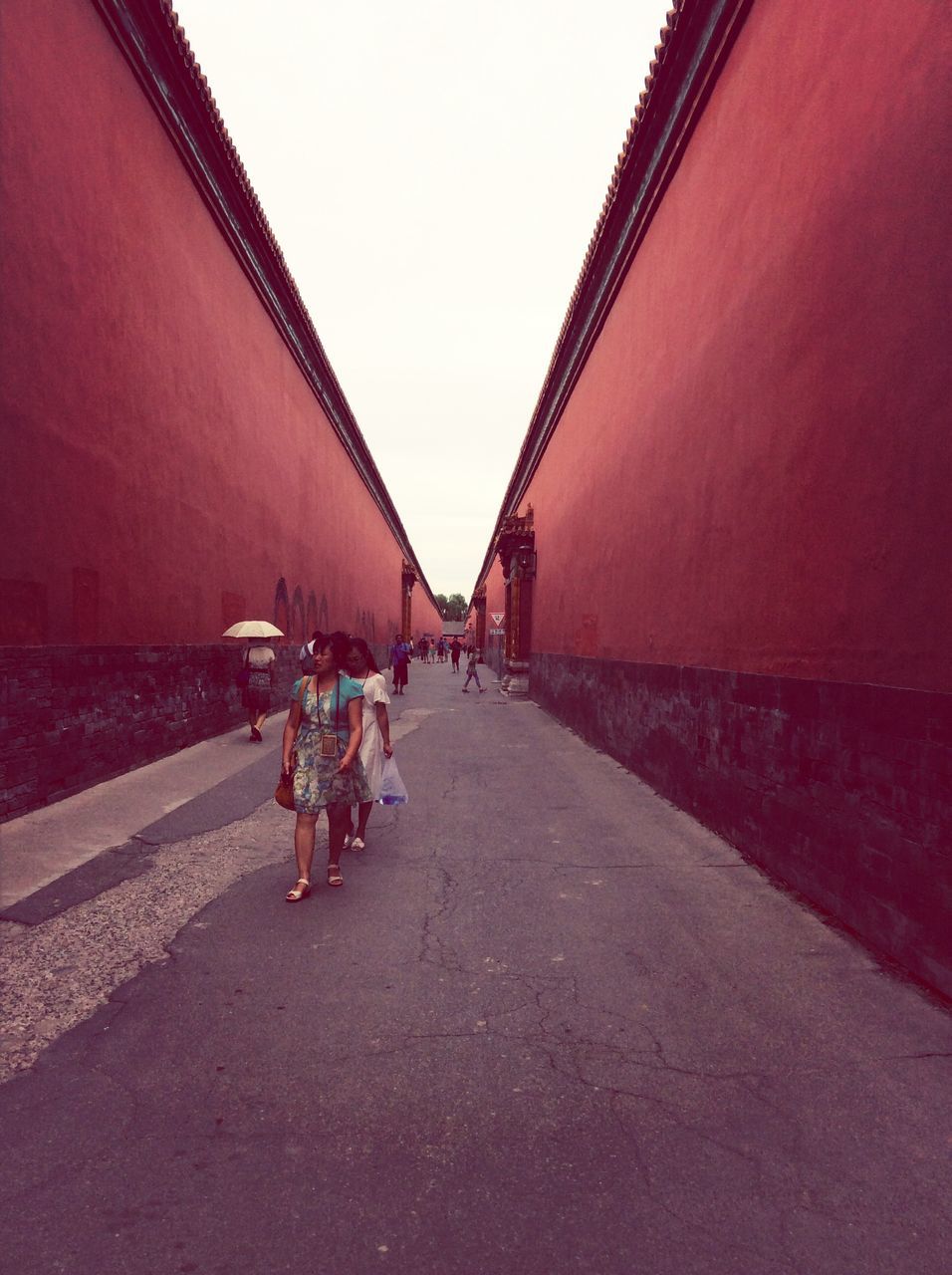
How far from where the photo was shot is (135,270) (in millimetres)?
8570

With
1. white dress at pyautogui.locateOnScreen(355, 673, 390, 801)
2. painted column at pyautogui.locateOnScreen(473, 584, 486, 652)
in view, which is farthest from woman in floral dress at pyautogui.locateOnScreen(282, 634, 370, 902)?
painted column at pyautogui.locateOnScreen(473, 584, 486, 652)

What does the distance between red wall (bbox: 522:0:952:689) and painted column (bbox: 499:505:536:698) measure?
1349 centimetres

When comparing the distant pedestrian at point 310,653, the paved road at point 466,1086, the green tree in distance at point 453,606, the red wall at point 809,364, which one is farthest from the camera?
the green tree in distance at point 453,606

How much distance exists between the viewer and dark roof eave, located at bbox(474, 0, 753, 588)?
7.26m

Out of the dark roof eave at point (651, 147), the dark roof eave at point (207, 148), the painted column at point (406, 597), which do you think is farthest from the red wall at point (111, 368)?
the painted column at point (406, 597)

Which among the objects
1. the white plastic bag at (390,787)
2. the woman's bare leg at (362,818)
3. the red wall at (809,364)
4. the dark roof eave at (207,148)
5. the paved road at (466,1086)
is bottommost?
the paved road at (466,1086)

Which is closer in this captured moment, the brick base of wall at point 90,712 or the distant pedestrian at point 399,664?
the brick base of wall at point 90,712

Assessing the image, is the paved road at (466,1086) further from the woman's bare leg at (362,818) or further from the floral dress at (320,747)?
the woman's bare leg at (362,818)

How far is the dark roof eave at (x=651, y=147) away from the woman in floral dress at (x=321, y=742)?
6811mm

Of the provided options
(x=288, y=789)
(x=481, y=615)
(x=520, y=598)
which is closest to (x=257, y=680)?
(x=288, y=789)

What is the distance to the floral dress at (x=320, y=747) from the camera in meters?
4.54

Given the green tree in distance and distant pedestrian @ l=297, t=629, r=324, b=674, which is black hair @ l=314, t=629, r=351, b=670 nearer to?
distant pedestrian @ l=297, t=629, r=324, b=674

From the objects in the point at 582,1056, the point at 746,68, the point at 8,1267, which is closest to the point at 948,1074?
the point at 582,1056

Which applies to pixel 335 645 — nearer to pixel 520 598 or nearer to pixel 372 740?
pixel 372 740
